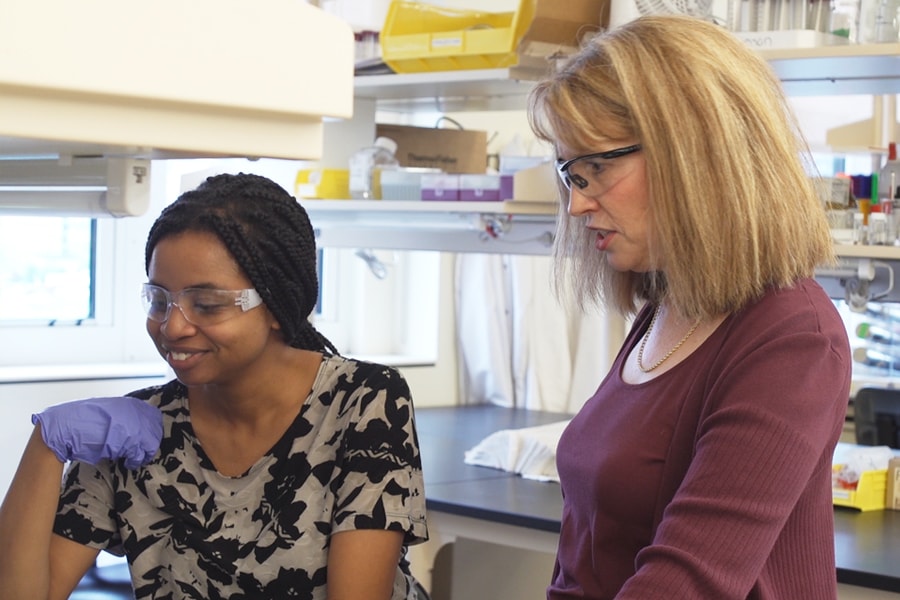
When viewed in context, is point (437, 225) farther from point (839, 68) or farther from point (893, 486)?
point (893, 486)

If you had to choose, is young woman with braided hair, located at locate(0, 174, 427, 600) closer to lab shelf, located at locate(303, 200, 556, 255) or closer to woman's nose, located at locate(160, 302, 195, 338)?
woman's nose, located at locate(160, 302, 195, 338)

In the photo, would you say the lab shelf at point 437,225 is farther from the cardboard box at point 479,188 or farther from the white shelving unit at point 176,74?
the white shelving unit at point 176,74

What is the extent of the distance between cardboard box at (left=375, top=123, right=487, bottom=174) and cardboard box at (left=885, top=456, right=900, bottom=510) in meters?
1.23

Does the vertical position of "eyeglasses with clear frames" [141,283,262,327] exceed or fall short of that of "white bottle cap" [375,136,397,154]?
it falls short

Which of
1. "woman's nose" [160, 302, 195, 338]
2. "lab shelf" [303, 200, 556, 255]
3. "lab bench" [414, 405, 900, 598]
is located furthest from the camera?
"lab shelf" [303, 200, 556, 255]

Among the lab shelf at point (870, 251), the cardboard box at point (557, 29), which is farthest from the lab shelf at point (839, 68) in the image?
the cardboard box at point (557, 29)

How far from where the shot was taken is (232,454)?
1.57 meters

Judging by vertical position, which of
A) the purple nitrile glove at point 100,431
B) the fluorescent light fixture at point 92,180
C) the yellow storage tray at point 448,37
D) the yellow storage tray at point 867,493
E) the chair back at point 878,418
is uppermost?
the yellow storage tray at point 448,37

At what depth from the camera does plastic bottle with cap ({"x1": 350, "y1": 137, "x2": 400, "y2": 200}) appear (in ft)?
8.83

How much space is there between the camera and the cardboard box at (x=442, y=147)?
284 centimetres

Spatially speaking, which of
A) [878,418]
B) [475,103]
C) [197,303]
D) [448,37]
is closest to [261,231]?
[197,303]

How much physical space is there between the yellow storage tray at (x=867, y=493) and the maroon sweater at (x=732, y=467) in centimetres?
102

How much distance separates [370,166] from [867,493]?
1.31 metres

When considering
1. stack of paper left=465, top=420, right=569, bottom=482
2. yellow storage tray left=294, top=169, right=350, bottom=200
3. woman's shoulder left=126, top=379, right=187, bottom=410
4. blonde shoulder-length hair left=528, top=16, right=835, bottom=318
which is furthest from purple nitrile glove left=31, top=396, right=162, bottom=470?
yellow storage tray left=294, top=169, right=350, bottom=200
